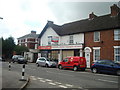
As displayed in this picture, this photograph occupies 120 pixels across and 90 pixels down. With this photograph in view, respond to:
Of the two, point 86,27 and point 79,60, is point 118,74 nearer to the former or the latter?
point 79,60

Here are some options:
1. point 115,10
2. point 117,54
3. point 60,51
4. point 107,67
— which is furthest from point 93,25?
point 107,67

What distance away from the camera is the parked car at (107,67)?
671 inches

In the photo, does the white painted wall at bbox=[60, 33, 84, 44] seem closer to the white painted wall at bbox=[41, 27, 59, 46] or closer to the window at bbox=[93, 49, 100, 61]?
the white painted wall at bbox=[41, 27, 59, 46]

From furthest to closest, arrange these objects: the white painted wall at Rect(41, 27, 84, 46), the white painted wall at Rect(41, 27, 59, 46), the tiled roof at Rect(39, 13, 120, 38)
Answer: the white painted wall at Rect(41, 27, 59, 46), the white painted wall at Rect(41, 27, 84, 46), the tiled roof at Rect(39, 13, 120, 38)

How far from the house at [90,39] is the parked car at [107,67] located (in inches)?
200

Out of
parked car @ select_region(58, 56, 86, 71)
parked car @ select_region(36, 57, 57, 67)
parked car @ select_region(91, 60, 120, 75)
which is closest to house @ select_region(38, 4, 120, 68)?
parked car @ select_region(58, 56, 86, 71)

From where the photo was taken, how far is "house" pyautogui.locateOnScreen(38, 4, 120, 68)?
2327 cm

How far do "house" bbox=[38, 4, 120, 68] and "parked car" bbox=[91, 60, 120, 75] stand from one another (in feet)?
16.6

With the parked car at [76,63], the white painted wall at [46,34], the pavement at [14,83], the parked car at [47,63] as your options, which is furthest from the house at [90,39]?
the pavement at [14,83]

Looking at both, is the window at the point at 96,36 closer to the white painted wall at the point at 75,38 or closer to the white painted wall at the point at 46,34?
the white painted wall at the point at 75,38

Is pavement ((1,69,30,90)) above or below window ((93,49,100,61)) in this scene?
below

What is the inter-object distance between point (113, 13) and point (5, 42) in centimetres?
3706

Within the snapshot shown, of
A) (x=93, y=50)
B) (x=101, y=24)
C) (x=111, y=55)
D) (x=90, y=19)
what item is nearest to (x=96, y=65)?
(x=111, y=55)

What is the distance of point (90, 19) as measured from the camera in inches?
1138
